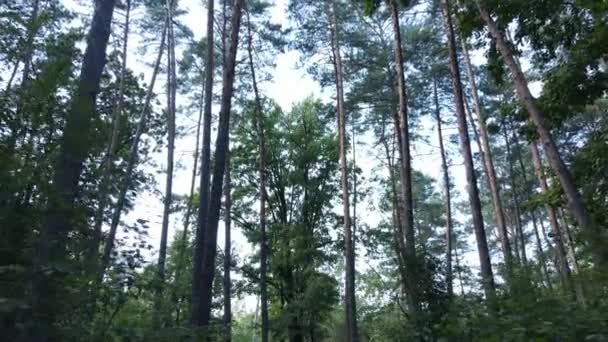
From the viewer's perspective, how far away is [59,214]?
2.65 m

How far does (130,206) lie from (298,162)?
12.6m

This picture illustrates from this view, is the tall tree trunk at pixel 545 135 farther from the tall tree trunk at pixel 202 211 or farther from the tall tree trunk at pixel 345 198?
the tall tree trunk at pixel 345 198

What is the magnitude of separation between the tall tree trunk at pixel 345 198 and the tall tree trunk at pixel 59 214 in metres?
9.98

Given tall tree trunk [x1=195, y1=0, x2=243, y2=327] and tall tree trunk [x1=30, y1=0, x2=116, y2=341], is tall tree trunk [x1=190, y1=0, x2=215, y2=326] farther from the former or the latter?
tall tree trunk [x1=30, y1=0, x2=116, y2=341]

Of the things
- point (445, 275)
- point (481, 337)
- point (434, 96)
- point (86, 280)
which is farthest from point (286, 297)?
point (86, 280)

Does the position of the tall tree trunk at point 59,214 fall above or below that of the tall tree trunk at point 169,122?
below

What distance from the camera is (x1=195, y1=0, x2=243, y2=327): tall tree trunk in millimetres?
7027

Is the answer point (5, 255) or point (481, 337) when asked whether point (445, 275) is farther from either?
point (5, 255)

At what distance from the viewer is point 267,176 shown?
1680cm

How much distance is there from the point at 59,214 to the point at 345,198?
10.7 m

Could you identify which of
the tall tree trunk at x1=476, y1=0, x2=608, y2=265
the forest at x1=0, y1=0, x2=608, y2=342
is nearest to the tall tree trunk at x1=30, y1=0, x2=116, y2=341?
the forest at x1=0, y1=0, x2=608, y2=342

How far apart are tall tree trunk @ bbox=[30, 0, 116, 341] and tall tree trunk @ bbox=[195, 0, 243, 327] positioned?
4113mm

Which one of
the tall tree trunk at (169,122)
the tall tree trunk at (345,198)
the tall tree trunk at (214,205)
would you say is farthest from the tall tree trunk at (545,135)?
the tall tree trunk at (169,122)

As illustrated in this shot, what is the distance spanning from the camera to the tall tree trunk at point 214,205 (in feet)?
23.1
